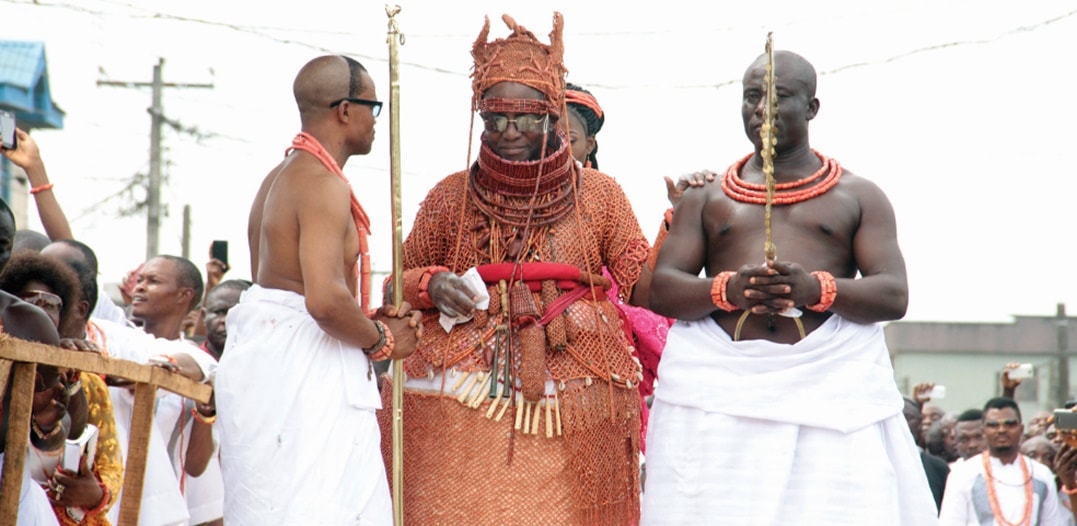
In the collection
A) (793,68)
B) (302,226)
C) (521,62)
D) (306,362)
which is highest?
(521,62)

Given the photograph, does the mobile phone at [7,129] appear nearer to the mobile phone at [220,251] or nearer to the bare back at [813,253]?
the bare back at [813,253]

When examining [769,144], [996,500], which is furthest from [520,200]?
[996,500]

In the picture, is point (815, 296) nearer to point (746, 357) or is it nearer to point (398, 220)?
point (746, 357)

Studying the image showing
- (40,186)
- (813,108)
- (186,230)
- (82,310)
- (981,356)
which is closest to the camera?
(813,108)

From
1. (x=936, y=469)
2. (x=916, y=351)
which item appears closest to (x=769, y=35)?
(x=936, y=469)

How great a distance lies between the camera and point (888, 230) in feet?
16.3

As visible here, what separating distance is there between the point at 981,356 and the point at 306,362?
3298 centimetres

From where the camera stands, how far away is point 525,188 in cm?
552

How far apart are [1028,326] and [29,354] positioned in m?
35.5

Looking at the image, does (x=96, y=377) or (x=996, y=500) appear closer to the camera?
(x=96, y=377)

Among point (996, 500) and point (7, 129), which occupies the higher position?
point (7, 129)

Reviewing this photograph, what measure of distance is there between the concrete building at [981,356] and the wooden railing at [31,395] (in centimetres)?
2916

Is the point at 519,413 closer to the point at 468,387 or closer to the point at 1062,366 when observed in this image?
the point at 468,387

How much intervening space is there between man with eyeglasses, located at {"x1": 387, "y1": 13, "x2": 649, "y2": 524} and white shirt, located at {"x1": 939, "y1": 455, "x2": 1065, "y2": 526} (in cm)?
662
